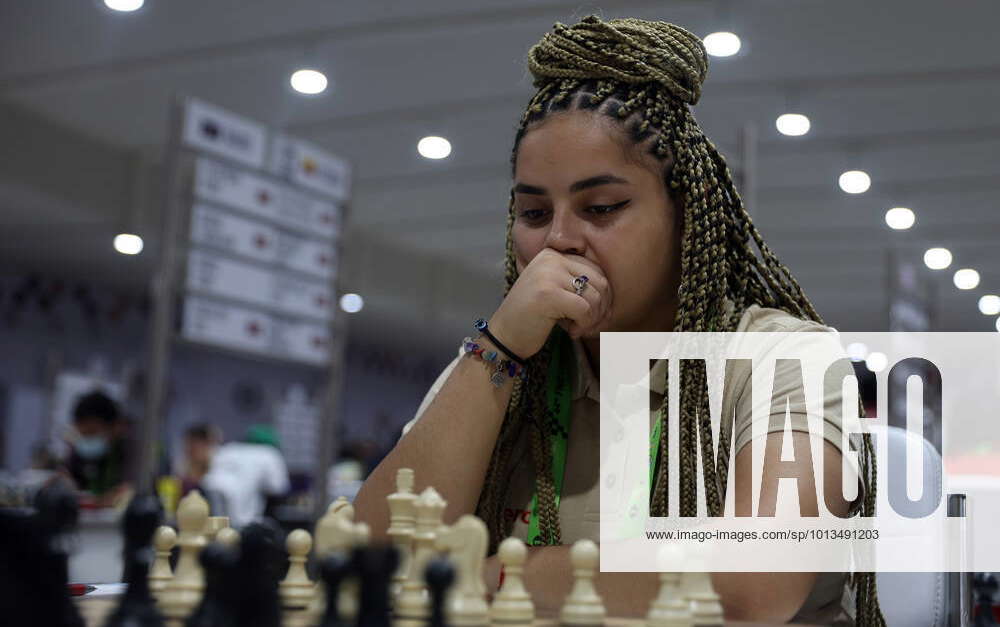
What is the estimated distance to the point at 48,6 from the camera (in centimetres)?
512

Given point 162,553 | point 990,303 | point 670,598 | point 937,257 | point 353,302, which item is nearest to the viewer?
point 670,598

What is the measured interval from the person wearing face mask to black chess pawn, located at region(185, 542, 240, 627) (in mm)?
4663

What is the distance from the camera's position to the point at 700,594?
730mm

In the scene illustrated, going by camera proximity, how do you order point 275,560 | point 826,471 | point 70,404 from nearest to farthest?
point 275,560 < point 826,471 < point 70,404

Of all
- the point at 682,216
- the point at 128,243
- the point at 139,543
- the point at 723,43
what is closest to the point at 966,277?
the point at 723,43

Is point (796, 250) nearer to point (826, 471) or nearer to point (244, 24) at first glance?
point (244, 24)

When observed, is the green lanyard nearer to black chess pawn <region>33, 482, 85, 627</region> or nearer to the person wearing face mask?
black chess pawn <region>33, 482, 85, 627</region>

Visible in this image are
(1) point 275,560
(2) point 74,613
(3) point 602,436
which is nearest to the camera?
(2) point 74,613

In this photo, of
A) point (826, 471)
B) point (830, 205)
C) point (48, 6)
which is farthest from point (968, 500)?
point (830, 205)

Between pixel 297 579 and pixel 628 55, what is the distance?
80 cm

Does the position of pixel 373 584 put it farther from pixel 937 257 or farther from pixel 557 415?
pixel 937 257

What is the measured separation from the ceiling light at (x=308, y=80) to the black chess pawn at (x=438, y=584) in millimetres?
4618

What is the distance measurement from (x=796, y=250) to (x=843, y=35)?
4.50m

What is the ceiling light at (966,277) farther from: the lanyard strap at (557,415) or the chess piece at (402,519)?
the chess piece at (402,519)
